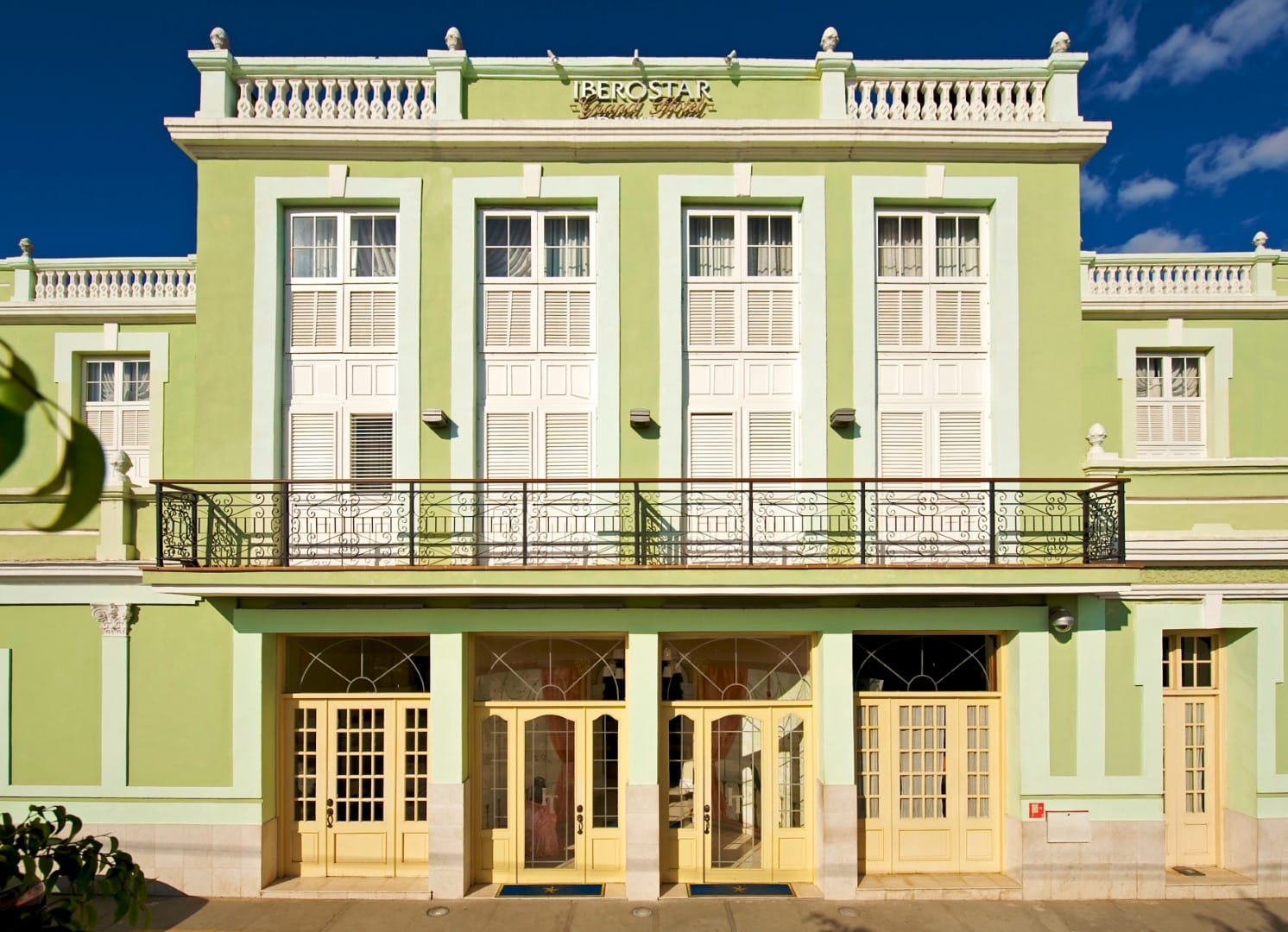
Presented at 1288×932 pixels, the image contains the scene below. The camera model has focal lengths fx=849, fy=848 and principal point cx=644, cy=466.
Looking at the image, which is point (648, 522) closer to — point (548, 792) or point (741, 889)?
point (548, 792)

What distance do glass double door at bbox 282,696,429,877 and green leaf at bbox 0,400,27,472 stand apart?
374 inches

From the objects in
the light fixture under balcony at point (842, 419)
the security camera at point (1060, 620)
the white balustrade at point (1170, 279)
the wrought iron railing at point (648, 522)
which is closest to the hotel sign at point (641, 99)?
the light fixture under balcony at point (842, 419)

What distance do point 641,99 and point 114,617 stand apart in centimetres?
891

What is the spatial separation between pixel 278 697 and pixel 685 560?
17.1ft

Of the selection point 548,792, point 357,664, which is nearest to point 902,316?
point 548,792

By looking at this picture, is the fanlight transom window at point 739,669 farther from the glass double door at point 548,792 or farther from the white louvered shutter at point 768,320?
the white louvered shutter at point 768,320

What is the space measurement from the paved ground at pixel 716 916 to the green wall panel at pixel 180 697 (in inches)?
57.9

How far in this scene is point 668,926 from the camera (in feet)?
29.9

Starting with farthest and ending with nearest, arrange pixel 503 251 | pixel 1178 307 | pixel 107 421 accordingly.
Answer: pixel 107 421, pixel 1178 307, pixel 503 251

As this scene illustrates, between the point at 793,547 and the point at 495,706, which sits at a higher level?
the point at 793,547

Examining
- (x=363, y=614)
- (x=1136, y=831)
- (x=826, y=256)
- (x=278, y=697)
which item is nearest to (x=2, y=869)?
(x=363, y=614)

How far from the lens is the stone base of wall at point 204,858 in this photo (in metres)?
9.82

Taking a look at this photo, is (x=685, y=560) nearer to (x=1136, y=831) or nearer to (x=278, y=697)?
(x=278, y=697)

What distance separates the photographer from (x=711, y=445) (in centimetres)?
1024
